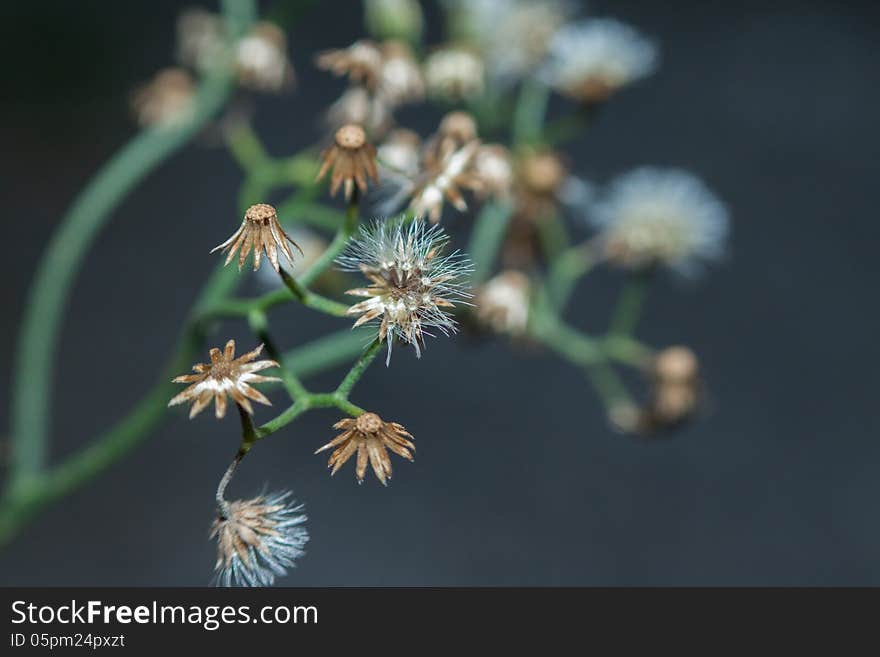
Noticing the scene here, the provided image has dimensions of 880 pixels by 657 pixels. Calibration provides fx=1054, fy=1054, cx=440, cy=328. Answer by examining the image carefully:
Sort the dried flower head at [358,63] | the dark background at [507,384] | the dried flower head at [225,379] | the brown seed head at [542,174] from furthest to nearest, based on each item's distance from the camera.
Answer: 1. the dark background at [507,384]
2. the brown seed head at [542,174]
3. the dried flower head at [358,63]
4. the dried flower head at [225,379]

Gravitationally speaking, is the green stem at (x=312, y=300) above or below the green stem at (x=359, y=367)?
above

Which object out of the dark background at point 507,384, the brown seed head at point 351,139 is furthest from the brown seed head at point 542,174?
the dark background at point 507,384

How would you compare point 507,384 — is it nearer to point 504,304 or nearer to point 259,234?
point 504,304

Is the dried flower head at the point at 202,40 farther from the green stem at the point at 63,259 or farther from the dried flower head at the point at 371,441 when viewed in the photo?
the dried flower head at the point at 371,441

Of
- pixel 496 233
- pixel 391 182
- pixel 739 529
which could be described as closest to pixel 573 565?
pixel 739 529

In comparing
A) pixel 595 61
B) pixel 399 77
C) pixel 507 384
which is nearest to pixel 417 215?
pixel 399 77

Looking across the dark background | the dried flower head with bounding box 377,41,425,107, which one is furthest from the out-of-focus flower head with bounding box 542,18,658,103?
the dark background

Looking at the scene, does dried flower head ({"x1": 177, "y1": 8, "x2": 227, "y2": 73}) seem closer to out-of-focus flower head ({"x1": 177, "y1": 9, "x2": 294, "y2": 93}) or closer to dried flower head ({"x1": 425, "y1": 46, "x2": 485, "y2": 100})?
out-of-focus flower head ({"x1": 177, "y1": 9, "x2": 294, "y2": 93})
